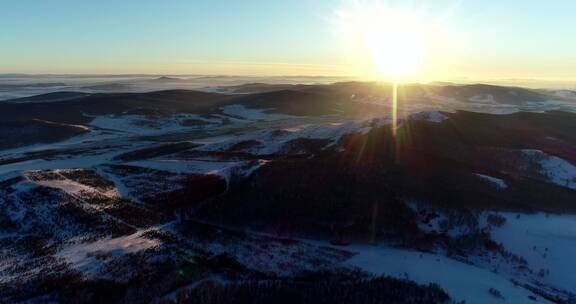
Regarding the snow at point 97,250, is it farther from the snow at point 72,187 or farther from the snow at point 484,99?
the snow at point 484,99

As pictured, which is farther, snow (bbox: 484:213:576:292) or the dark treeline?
snow (bbox: 484:213:576:292)

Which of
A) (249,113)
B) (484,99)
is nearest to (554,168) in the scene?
(249,113)

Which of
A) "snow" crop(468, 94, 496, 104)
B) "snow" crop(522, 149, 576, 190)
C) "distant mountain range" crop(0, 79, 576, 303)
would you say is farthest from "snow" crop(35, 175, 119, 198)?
"snow" crop(468, 94, 496, 104)

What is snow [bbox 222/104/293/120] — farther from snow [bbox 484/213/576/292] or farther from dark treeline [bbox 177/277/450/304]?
dark treeline [bbox 177/277/450/304]

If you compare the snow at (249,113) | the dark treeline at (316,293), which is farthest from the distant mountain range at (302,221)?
the snow at (249,113)

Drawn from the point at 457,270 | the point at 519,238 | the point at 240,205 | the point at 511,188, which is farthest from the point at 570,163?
the point at 240,205

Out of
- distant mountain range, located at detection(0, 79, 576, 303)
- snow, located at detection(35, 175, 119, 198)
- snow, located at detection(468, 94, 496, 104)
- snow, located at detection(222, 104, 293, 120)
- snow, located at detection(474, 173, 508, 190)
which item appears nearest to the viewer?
distant mountain range, located at detection(0, 79, 576, 303)

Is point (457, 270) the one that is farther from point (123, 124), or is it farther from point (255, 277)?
point (123, 124)

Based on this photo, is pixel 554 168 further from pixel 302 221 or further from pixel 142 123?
pixel 142 123
